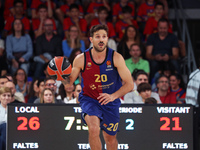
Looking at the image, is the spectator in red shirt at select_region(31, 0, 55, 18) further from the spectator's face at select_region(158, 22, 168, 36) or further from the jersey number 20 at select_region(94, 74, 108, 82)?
the jersey number 20 at select_region(94, 74, 108, 82)

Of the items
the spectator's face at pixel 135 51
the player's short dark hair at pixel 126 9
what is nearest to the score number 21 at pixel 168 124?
the spectator's face at pixel 135 51

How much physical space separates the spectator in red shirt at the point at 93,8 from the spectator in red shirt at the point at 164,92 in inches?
130

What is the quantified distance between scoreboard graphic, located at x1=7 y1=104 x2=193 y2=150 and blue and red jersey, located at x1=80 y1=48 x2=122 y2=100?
3.39 ft

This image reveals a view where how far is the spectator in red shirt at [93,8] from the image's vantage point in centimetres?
1181

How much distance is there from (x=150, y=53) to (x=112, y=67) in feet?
16.8

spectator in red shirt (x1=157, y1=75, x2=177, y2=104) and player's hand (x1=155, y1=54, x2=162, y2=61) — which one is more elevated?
player's hand (x1=155, y1=54, x2=162, y2=61)

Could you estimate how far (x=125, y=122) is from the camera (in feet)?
22.2

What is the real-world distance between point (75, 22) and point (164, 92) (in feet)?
10.9

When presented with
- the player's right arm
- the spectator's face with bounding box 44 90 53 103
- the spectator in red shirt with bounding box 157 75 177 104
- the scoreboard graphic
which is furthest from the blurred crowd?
the player's right arm

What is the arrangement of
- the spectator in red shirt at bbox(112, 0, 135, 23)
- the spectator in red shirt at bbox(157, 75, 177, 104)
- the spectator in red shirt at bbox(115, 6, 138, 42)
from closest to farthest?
the spectator in red shirt at bbox(157, 75, 177, 104), the spectator in red shirt at bbox(115, 6, 138, 42), the spectator in red shirt at bbox(112, 0, 135, 23)

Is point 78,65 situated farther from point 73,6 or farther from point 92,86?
point 73,6

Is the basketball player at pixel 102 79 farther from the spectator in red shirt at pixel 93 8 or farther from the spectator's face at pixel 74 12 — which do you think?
the spectator in red shirt at pixel 93 8

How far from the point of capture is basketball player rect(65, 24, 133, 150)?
5680 mm

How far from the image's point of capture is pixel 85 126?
6.71 meters
